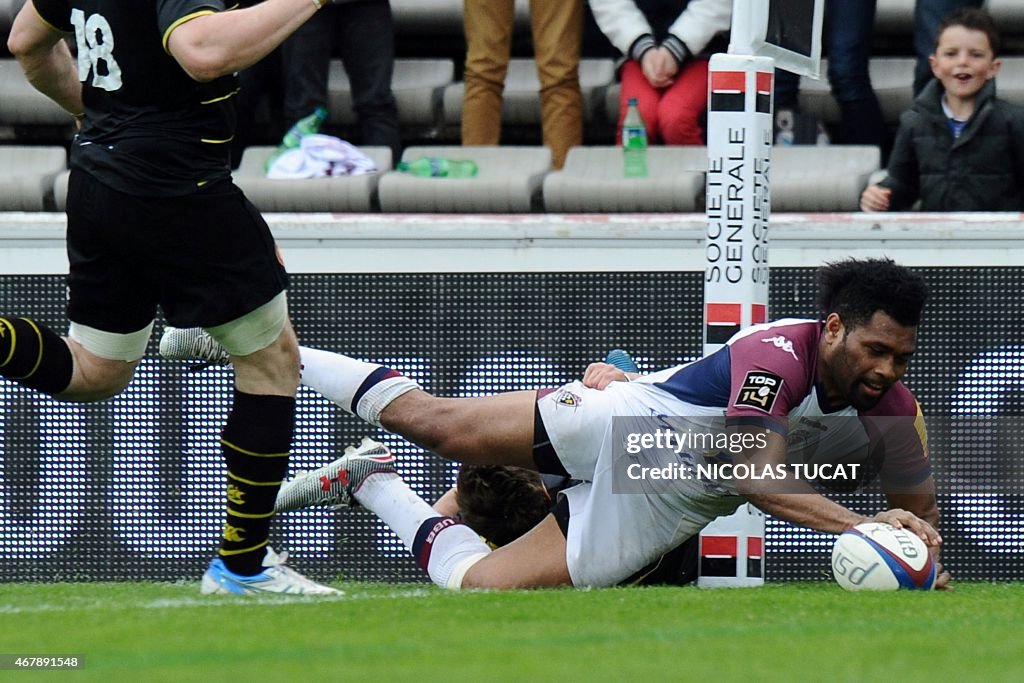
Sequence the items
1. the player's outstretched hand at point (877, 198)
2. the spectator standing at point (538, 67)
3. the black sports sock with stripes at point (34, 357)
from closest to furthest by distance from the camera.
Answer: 1. the black sports sock with stripes at point (34, 357)
2. the player's outstretched hand at point (877, 198)
3. the spectator standing at point (538, 67)

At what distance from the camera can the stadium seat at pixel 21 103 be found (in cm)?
920

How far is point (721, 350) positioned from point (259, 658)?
2.39 meters

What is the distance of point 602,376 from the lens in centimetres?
608

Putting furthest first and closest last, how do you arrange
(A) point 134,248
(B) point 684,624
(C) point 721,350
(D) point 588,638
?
(C) point 721,350, (A) point 134,248, (B) point 684,624, (D) point 588,638

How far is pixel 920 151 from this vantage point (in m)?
7.29

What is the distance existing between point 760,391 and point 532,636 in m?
1.55

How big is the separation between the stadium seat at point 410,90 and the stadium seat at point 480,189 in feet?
3.25

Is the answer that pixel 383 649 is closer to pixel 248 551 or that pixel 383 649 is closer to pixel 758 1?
pixel 248 551

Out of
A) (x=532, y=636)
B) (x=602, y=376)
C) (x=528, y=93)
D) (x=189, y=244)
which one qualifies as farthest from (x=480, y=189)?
(x=532, y=636)

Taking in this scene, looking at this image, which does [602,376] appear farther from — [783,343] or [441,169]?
[441,169]

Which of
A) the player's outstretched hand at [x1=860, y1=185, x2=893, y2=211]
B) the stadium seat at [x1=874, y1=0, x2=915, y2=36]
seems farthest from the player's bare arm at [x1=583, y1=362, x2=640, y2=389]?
the stadium seat at [x1=874, y1=0, x2=915, y2=36]

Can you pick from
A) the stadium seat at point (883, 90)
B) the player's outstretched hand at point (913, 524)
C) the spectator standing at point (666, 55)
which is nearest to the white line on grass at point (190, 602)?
the player's outstretched hand at point (913, 524)

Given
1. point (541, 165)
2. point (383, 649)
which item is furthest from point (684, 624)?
point (541, 165)

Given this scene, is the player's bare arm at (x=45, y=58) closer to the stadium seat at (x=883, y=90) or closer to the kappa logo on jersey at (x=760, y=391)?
the kappa logo on jersey at (x=760, y=391)
